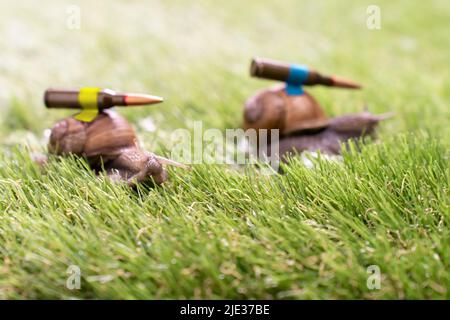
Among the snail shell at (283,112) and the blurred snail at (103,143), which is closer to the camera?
the blurred snail at (103,143)

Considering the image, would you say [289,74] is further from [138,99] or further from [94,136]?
[94,136]

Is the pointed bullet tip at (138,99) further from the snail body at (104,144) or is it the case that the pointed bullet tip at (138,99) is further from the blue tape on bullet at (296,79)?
the blue tape on bullet at (296,79)

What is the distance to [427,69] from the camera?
3.90 m

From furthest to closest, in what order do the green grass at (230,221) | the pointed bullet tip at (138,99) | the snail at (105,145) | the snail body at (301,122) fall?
the snail body at (301,122), the pointed bullet tip at (138,99), the snail at (105,145), the green grass at (230,221)

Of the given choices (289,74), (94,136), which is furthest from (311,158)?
(94,136)

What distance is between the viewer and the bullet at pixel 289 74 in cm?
224

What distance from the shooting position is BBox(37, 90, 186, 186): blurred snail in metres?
1.81

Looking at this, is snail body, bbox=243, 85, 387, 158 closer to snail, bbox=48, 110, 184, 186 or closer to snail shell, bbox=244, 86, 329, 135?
snail shell, bbox=244, 86, 329, 135

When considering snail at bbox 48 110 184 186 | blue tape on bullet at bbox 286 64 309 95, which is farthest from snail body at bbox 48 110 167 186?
blue tape on bullet at bbox 286 64 309 95

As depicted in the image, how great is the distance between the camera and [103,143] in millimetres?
1892

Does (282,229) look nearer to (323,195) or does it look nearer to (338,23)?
(323,195)

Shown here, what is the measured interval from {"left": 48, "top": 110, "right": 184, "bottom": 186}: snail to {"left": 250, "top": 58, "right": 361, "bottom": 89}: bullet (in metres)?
0.61

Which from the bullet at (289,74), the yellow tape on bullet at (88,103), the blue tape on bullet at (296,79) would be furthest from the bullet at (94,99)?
the blue tape on bullet at (296,79)

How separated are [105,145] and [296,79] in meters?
0.88
